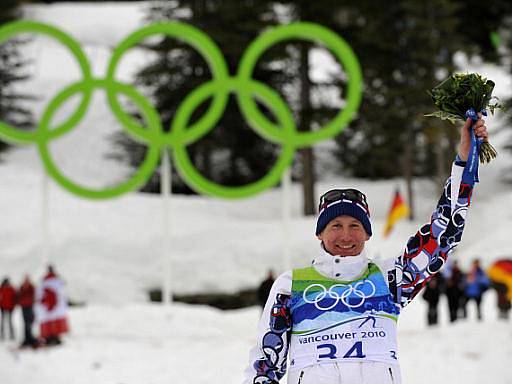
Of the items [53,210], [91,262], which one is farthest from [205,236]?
[53,210]

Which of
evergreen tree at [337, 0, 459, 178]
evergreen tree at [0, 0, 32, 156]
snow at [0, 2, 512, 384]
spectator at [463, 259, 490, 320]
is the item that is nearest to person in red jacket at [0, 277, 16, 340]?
snow at [0, 2, 512, 384]

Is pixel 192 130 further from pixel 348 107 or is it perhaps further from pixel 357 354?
pixel 357 354

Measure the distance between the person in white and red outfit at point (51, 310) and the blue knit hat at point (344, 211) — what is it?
981 cm

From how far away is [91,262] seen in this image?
20.8 meters

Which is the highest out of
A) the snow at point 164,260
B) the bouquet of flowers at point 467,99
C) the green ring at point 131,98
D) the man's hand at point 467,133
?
the bouquet of flowers at point 467,99

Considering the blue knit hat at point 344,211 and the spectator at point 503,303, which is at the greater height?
the blue knit hat at point 344,211

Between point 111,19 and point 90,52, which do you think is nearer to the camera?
point 90,52

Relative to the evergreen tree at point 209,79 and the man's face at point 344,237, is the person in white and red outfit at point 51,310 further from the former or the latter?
the evergreen tree at point 209,79

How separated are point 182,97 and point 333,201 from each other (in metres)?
26.9

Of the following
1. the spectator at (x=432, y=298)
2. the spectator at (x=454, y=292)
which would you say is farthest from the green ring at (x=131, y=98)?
the spectator at (x=454, y=292)

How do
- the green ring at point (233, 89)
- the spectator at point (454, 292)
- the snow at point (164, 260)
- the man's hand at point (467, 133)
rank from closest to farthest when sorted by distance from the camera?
the man's hand at point (467, 133) < the snow at point (164, 260) < the spectator at point (454, 292) < the green ring at point (233, 89)

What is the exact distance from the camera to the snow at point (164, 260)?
32.3ft

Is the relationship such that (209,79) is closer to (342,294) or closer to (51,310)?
(51,310)

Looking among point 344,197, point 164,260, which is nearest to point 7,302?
point 164,260
